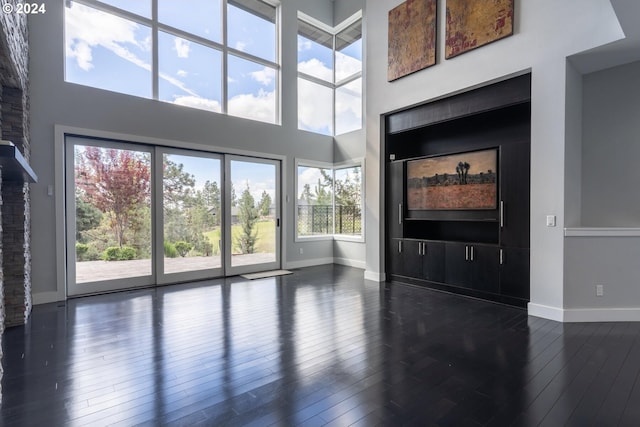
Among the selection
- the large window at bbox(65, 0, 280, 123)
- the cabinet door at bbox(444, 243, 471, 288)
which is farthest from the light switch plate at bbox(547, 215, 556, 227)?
the large window at bbox(65, 0, 280, 123)

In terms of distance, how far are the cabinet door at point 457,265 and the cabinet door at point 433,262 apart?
0.23 feet

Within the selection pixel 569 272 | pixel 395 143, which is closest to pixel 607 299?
pixel 569 272

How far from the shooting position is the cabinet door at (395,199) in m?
5.57

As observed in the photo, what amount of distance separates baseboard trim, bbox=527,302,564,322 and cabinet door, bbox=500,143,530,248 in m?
A: 0.74

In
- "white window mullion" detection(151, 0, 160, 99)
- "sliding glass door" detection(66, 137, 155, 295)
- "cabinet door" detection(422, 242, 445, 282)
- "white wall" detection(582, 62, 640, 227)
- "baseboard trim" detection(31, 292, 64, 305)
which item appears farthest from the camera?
"white window mullion" detection(151, 0, 160, 99)

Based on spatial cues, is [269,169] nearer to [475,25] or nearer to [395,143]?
[395,143]

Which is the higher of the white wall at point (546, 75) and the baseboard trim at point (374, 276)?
the white wall at point (546, 75)

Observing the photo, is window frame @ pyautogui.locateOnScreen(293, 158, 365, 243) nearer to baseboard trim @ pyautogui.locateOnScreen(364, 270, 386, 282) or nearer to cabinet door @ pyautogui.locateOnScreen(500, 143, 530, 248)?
baseboard trim @ pyautogui.locateOnScreen(364, 270, 386, 282)

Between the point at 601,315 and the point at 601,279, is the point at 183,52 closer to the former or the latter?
the point at 601,279

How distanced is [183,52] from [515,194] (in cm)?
583

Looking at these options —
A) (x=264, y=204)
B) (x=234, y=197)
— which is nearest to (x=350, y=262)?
(x=264, y=204)

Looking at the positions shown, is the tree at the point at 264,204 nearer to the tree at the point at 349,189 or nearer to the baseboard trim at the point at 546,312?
the tree at the point at 349,189

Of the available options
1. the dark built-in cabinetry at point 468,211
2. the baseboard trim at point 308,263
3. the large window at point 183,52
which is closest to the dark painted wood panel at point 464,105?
the dark built-in cabinetry at point 468,211

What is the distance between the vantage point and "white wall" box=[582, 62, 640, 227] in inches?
156
